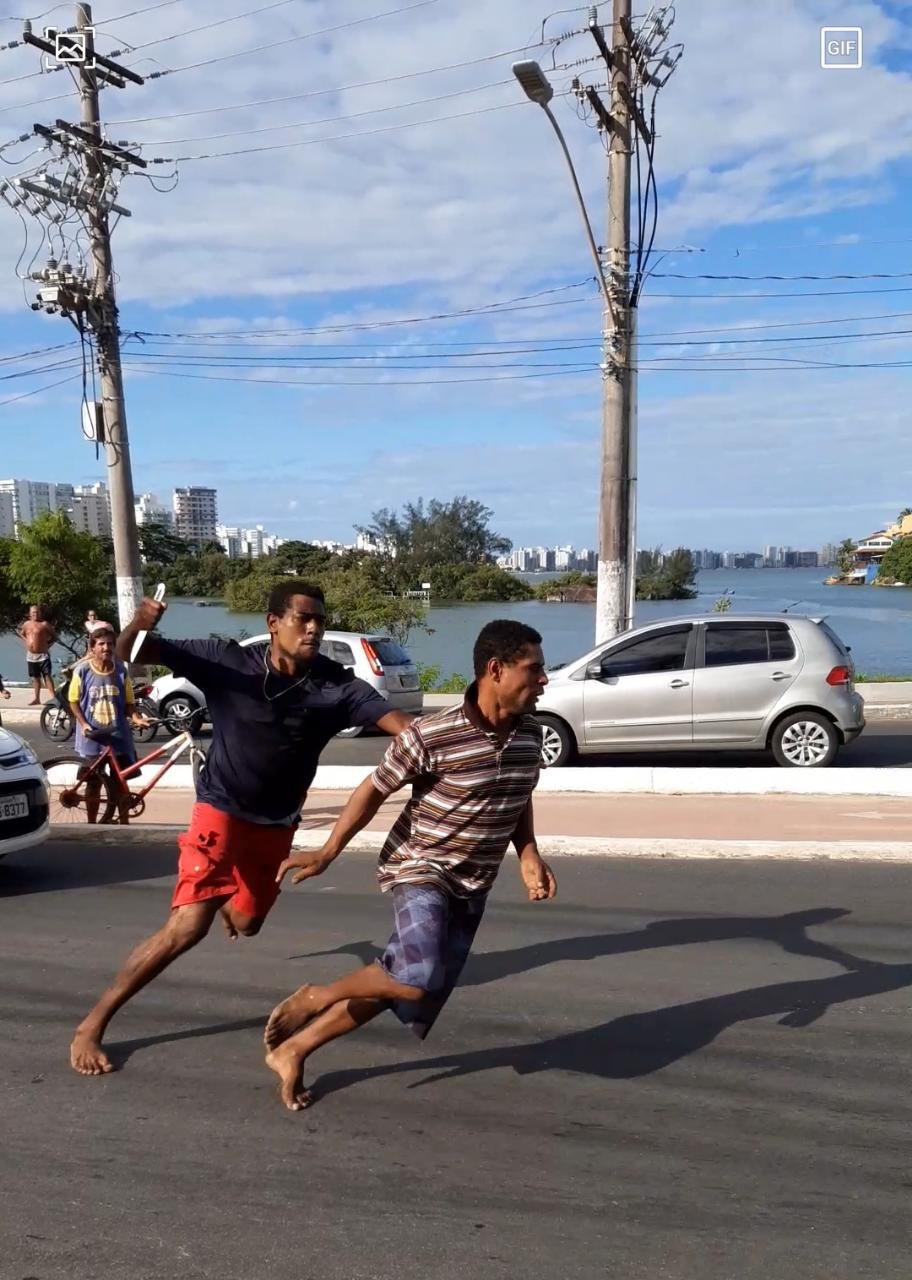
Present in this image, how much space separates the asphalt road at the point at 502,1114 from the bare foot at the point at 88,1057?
8 centimetres

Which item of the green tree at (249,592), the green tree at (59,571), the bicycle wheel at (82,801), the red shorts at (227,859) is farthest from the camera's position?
the green tree at (249,592)

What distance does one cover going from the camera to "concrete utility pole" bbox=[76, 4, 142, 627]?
1972 centimetres

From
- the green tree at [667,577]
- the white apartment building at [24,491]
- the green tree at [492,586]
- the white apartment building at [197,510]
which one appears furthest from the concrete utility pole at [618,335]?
the white apartment building at [197,510]

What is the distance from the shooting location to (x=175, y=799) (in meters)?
11.2

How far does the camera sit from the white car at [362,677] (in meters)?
17.1

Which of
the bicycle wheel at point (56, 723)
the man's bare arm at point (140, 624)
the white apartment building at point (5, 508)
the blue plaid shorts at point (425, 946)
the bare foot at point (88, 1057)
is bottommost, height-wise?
the bicycle wheel at point (56, 723)

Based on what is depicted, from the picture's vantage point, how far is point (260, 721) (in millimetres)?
4453

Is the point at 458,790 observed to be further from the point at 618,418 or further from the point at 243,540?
the point at 243,540

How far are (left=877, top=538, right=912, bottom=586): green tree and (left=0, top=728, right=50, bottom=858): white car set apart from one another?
44.0 meters

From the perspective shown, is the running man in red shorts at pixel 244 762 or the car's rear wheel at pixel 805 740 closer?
the running man in red shorts at pixel 244 762

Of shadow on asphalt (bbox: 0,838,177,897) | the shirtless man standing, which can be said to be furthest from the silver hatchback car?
the shirtless man standing

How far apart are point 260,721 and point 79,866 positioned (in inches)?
176

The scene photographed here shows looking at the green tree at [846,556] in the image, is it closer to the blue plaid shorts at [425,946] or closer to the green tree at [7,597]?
the green tree at [7,597]

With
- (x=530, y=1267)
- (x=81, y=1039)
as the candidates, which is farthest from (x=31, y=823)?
(x=530, y=1267)
